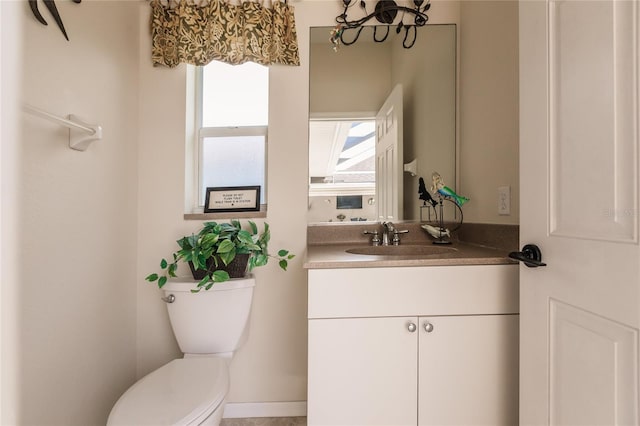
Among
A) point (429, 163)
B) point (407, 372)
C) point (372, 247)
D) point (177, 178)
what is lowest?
point (407, 372)

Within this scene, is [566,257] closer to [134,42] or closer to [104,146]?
[104,146]

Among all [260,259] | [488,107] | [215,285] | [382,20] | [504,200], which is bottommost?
[215,285]

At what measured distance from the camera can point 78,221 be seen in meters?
1.07

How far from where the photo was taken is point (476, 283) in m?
1.03

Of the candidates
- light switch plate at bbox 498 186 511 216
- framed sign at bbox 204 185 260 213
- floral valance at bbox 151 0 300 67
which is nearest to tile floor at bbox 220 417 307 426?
framed sign at bbox 204 185 260 213

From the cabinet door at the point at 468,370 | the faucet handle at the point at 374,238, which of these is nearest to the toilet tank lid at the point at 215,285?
the faucet handle at the point at 374,238

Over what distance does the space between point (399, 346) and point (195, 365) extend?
78 cm

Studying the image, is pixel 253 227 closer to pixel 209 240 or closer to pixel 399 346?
pixel 209 240

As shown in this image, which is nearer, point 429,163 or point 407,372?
point 407,372

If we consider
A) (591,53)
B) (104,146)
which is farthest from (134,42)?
(591,53)

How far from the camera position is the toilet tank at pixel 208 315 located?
4.05 feet

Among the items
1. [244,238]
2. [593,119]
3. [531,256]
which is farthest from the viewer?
[244,238]

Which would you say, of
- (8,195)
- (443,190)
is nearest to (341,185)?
(443,190)

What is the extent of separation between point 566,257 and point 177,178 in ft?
5.06
